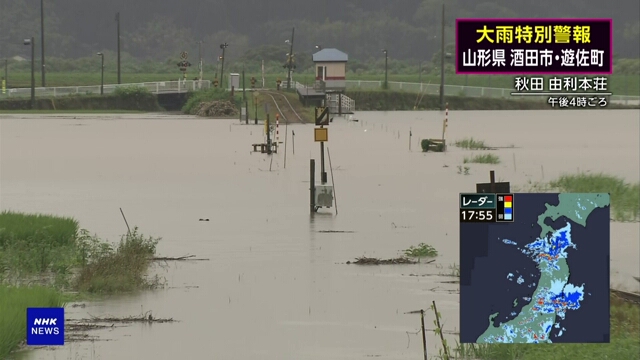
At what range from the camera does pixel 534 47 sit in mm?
12656

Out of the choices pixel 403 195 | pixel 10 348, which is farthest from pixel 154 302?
pixel 403 195

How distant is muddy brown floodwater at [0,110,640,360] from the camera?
16.6 metres

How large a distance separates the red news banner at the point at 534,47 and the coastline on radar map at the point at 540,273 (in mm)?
2645

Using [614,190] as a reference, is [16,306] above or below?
below

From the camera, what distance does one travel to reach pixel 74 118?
10944 centimetres

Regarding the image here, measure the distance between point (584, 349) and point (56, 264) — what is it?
1078cm

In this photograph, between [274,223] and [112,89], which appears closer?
[274,223]

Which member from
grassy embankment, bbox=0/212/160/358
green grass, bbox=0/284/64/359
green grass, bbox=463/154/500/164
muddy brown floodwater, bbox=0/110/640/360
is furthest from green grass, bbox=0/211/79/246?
green grass, bbox=463/154/500/164

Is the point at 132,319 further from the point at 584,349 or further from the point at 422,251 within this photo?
the point at 422,251

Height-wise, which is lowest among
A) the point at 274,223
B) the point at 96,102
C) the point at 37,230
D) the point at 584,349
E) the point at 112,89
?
the point at 584,349

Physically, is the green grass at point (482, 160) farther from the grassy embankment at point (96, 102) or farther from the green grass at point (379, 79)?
the green grass at point (379, 79)

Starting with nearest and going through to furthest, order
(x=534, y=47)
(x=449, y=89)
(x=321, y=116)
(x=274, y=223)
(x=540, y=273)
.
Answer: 1. (x=540, y=273)
2. (x=534, y=47)
3. (x=321, y=116)
4. (x=274, y=223)
5. (x=449, y=89)
